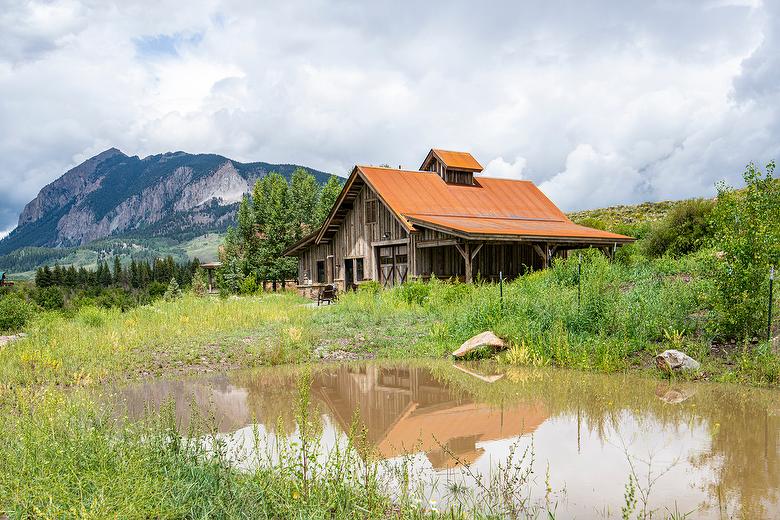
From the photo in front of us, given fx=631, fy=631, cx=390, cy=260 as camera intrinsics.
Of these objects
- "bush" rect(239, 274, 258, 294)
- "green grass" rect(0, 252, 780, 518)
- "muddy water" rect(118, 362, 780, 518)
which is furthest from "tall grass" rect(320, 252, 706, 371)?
"bush" rect(239, 274, 258, 294)

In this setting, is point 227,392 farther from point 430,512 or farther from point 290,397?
point 430,512

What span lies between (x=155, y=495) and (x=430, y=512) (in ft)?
6.30

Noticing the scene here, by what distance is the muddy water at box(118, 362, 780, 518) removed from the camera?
5137 mm

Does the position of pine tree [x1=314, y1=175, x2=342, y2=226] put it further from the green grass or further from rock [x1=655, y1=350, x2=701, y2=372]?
rock [x1=655, y1=350, x2=701, y2=372]

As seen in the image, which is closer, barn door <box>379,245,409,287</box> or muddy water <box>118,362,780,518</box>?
muddy water <box>118,362,780,518</box>

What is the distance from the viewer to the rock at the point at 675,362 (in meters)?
9.69

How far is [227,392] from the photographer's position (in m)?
9.70

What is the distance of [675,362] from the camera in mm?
9734

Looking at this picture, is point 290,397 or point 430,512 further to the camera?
point 290,397

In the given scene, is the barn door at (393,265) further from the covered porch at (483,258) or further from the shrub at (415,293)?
the shrub at (415,293)

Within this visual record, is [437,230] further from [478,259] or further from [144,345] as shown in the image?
[144,345]

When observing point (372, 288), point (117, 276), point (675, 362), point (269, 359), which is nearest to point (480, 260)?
point (372, 288)

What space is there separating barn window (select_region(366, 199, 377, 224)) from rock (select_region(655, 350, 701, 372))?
1805 cm

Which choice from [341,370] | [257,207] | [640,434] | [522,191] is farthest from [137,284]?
[640,434]
